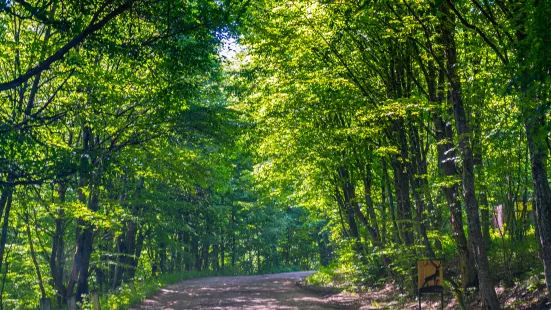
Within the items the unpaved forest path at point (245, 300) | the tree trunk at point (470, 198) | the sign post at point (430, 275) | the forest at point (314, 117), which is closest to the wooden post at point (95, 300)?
the forest at point (314, 117)

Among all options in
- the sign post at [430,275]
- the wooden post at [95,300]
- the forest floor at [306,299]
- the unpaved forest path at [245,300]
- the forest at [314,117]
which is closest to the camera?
the forest at [314,117]

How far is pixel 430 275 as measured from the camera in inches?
383

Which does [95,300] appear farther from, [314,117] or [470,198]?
[470,198]

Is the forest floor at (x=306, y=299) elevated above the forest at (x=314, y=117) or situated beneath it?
situated beneath

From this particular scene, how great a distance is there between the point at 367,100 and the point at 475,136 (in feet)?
13.3

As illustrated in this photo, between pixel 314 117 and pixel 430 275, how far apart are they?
703cm

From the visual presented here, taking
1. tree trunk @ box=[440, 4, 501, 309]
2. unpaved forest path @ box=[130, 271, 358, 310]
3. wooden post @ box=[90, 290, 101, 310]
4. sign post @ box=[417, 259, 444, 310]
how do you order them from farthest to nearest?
unpaved forest path @ box=[130, 271, 358, 310], wooden post @ box=[90, 290, 101, 310], sign post @ box=[417, 259, 444, 310], tree trunk @ box=[440, 4, 501, 309]

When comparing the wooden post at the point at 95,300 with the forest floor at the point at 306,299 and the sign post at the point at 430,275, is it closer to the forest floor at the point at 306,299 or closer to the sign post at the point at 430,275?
the forest floor at the point at 306,299

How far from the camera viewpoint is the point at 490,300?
8523mm

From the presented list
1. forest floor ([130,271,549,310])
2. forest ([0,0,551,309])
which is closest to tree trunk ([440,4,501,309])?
forest ([0,0,551,309])

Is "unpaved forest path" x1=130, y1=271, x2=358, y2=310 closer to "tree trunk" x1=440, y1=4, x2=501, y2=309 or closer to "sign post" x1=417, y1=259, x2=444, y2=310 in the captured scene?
"sign post" x1=417, y1=259, x2=444, y2=310

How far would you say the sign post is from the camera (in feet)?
31.6

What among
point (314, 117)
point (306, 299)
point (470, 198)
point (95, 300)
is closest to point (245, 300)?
point (306, 299)

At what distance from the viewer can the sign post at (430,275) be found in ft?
31.6
